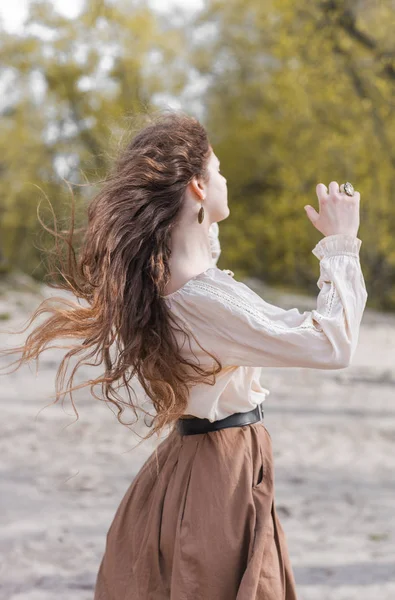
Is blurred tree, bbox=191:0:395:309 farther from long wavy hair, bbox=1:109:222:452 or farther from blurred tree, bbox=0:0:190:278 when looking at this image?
long wavy hair, bbox=1:109:222:452

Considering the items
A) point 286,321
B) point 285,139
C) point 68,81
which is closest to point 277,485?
point 286,321

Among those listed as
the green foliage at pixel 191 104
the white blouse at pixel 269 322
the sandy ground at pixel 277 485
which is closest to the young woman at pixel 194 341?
the white blouse at pixel 269 322

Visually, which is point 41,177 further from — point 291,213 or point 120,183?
point 120,183

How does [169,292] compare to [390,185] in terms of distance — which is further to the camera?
[390,185]

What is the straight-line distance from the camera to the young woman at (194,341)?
170 cm

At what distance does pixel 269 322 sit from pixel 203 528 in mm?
496

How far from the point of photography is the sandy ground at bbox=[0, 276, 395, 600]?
3387 mm

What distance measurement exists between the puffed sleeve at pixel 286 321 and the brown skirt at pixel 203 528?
266 mm

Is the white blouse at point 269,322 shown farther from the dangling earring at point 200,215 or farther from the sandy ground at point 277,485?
the sandy ground at point 277,485

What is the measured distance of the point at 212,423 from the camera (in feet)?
6.10

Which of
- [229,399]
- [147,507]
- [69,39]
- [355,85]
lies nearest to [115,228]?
[229,399]

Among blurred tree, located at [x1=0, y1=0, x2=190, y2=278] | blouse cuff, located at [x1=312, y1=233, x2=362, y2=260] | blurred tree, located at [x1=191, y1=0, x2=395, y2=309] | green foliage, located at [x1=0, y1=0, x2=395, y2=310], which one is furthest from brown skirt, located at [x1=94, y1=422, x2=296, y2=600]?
blurred tree, located at [x1=0, y1=0, x2=190, y2=278]

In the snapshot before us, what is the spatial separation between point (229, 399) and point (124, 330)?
303mm

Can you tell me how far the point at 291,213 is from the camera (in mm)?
18344
